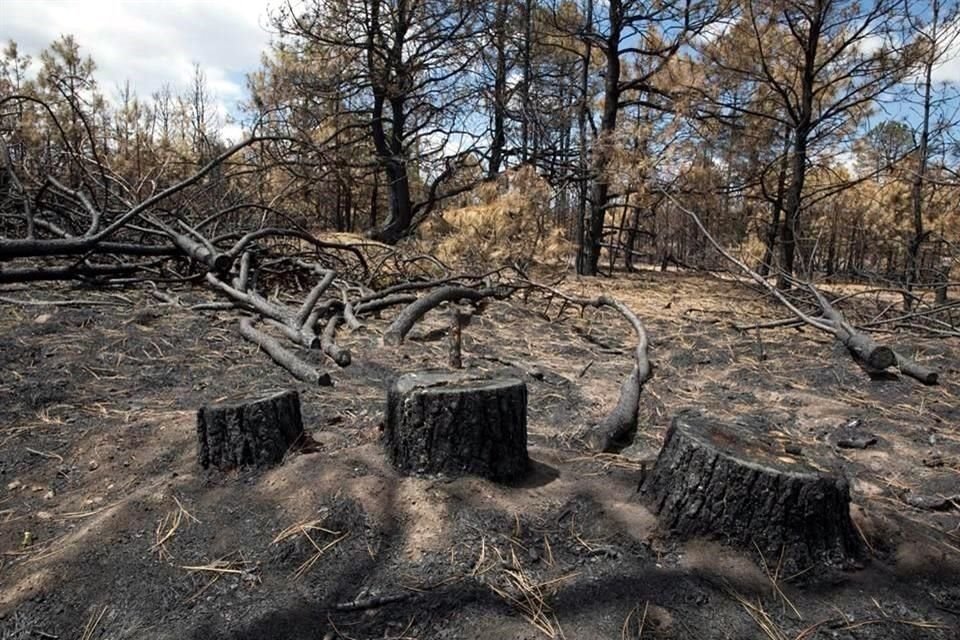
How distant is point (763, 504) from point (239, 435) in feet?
5.59

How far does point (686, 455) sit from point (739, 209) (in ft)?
32.1

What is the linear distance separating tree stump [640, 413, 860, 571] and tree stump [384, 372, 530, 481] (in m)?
0.57

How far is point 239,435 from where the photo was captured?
1.96m

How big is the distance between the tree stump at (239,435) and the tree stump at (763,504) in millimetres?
1359

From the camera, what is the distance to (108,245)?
377cm

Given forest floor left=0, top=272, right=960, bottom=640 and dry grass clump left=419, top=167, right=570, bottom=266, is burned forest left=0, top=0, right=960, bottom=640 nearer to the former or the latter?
forest floor left=0, top=272, right=960, bottom=640

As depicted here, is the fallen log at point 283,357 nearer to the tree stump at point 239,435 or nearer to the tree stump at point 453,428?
the tree stump at point 239,435

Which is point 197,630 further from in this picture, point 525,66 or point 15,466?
point 525,66

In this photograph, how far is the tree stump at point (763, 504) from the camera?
5.07 feet

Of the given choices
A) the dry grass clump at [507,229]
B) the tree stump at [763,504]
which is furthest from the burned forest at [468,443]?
the dry grass clump at [507,229]

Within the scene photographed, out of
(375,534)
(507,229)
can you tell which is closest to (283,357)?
(375,534)

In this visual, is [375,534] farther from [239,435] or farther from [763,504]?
[763,504]

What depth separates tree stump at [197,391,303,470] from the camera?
6.42ft

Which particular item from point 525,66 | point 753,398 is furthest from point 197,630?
point 525,66
